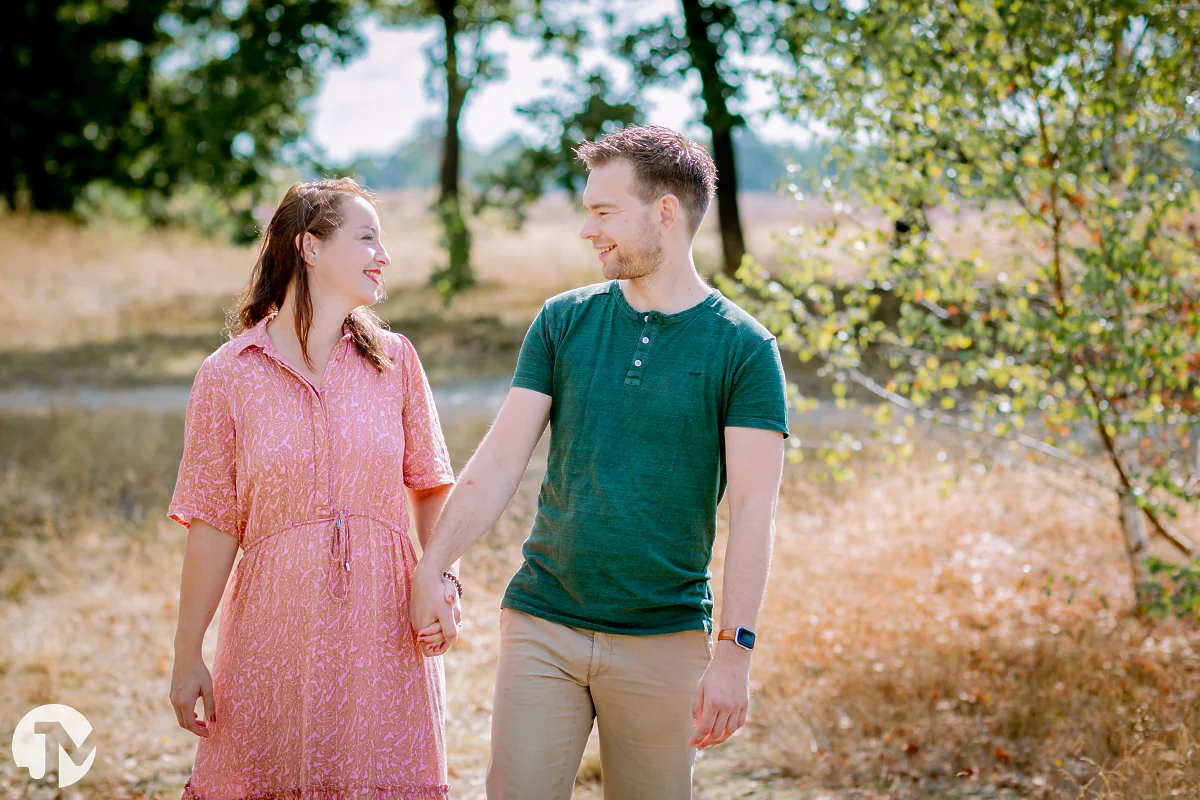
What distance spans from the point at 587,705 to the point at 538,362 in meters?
0.89

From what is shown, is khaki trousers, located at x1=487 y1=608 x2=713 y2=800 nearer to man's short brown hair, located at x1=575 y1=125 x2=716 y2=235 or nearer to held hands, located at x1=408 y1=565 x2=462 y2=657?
held hands, located at x1=408 y1=565 x2=462 y2=657

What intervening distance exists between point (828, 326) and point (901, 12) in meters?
1.49

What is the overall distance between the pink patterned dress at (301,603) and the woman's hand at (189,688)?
0.05 metres

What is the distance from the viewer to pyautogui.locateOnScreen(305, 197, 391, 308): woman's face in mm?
3039

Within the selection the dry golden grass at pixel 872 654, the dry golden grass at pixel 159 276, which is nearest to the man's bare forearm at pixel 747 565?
the dry golden grass at pixel 872 654

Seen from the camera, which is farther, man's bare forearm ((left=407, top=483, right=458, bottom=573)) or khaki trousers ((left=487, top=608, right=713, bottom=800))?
man's bare forearm ((left=407, top=483, right=458, bottom=573))

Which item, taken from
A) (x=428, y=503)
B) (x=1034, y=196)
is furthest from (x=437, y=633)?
(x=1034, y=196)

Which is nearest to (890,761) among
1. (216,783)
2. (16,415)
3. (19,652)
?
(216,783)

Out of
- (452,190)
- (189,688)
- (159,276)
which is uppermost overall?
(452,190)

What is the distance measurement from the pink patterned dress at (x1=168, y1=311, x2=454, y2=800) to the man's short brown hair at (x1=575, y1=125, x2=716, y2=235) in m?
0.93

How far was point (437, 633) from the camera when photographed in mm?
A: 2893

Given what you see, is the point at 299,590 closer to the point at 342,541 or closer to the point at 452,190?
the point at 342,541
